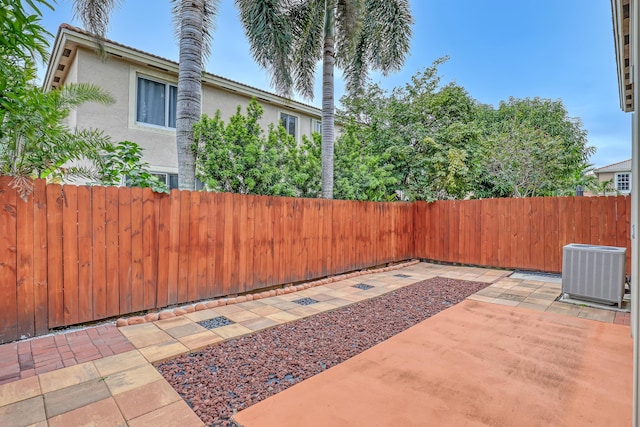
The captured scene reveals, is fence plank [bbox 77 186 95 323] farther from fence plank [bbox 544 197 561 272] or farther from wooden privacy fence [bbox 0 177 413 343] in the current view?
fence plank [bbox 544 197 561 272]

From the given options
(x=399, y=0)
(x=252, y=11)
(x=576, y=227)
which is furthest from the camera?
(x=399, y=0)

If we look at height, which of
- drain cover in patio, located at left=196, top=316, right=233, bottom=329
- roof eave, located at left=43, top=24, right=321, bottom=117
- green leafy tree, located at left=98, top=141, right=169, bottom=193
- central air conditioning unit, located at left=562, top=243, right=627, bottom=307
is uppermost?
roof eave, located at left=43, top=24, right=321, bottom=117

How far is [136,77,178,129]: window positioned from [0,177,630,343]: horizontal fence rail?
464 centimetres

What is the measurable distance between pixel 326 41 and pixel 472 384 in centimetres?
720

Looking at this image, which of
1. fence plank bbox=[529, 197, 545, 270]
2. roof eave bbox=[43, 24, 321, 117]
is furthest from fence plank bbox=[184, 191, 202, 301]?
fence plank bbox=[529, 197, 545, 270]

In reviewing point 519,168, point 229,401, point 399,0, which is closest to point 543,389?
point 229,401

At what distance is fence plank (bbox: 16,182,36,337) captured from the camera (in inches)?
129

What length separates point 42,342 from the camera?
10.6ft

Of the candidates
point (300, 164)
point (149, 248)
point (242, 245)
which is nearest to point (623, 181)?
point (300, 164)

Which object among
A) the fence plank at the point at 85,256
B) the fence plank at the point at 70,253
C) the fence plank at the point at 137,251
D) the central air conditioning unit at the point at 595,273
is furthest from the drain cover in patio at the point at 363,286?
the fence plank at the point at 70,253

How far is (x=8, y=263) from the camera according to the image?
3.21 metres

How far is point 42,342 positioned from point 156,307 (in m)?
1.19

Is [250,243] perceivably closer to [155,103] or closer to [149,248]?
[149,248]

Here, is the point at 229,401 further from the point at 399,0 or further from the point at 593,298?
the point at 399,0
